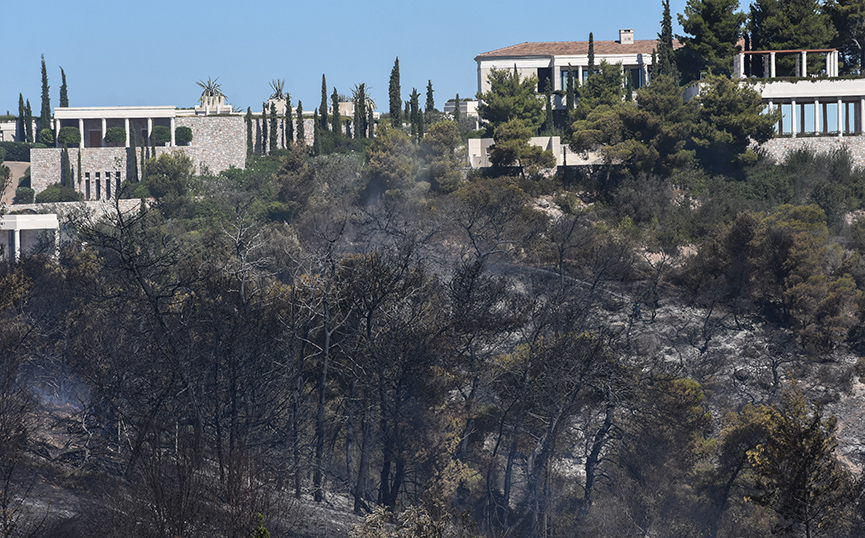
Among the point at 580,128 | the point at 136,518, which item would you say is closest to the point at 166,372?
the point at 136,518

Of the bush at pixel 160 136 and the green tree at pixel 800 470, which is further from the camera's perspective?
the bush at pixel 160 136

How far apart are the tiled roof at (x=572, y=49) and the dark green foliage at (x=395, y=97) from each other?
297 inches

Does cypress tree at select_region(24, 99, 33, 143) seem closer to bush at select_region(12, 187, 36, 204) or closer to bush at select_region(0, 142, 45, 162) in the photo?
bush at select_region(0, 142, 45, 162)

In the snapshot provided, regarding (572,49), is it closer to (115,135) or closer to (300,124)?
(300,124)

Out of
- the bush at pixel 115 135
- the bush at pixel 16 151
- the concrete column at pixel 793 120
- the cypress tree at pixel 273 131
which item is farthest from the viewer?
the bush at pixel 16 151

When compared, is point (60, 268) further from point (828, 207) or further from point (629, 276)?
point (828, 207)

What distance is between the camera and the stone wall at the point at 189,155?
71625 millimetres

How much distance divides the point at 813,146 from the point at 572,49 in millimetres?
21654

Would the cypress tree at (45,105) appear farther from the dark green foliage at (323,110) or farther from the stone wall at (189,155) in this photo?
the dark green foliage at (323,110)

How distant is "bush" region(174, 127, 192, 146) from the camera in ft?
237

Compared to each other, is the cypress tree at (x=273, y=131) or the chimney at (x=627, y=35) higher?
the chimney at (x=627, y=35)

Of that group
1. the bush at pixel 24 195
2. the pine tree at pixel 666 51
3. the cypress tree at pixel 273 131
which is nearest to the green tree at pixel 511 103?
the pine tree at pixel 666 51

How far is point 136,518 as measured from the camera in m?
18.7

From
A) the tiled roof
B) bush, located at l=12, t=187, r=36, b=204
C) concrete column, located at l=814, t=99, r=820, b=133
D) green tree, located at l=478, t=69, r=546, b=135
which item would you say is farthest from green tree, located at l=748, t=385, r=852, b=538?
bush, located at l=12, t=187, r=36, b=204
